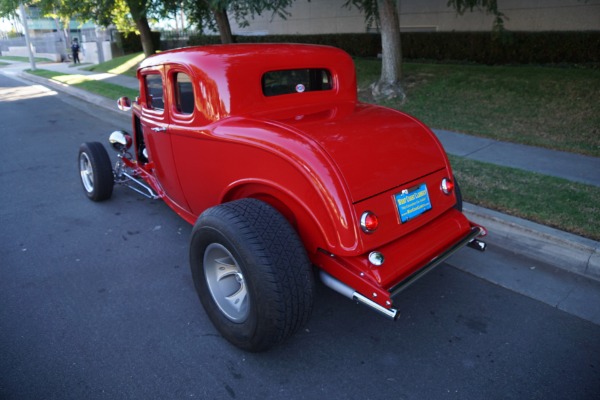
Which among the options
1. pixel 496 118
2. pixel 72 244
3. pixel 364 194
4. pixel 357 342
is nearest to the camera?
pixel 364 194

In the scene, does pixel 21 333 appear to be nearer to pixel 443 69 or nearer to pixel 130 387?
pixel 130 387

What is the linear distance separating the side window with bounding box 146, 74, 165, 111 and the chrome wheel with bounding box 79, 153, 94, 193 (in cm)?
149

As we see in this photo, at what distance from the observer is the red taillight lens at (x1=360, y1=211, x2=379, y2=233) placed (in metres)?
2.52

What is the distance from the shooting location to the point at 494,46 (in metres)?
11.4

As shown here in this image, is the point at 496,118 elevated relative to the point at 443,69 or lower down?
lower down

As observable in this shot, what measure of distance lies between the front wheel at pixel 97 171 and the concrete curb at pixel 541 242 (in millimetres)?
3988

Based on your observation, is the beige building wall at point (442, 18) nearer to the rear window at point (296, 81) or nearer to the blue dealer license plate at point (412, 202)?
the rear window at point (296, 81)

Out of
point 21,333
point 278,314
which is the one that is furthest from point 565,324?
point 21,333

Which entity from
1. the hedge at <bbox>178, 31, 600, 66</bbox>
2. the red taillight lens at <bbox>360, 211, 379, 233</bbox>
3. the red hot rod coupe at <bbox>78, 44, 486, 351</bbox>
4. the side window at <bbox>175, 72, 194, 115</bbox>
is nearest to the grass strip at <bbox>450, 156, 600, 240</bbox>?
the red hot rod coupe at <bbox>78, 44, 486, 351</bbox>

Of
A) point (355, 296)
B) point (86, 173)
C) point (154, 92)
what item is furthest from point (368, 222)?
point (86, 173)

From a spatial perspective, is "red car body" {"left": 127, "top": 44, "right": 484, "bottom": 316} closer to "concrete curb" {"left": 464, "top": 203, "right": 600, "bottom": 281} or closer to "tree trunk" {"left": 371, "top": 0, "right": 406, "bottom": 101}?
"concrete curb" {"left": 464, "top": 203, "right": 600, "bottom": 281}

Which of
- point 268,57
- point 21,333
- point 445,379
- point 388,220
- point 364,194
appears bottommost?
point 445,379

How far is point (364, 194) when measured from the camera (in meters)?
2.58

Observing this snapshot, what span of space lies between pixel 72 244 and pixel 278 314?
9.23 ft
